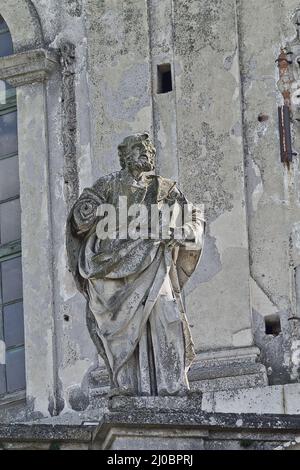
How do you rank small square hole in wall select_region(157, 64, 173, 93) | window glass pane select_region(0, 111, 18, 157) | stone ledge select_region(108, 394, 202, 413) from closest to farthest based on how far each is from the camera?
stone ledge select_region(108, 394, 202, 413)
small square hole in wall select_region(157, 64, 173, 93)
window glass pane select_region(0, 111, 18, 157)

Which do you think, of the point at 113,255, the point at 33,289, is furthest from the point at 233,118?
the point at 113,255

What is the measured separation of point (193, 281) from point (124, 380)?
468 centimetres

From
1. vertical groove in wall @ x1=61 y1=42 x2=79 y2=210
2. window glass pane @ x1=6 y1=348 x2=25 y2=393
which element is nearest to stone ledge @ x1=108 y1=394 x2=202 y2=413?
window glass pane @ x1=6 y1=348 x2=25 y2=393

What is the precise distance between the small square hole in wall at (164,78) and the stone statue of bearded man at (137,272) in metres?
4.92

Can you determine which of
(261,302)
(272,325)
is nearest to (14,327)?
(261,302)

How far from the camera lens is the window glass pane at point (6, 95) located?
37062 mm

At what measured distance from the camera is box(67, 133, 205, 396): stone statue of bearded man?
3052cm

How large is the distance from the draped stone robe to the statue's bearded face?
15 cm

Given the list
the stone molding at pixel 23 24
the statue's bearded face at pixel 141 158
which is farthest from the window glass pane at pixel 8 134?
the statue's bearded face at pixel 141 158

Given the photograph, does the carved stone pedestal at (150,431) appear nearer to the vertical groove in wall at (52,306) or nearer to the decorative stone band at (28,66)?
the vertical groove in wall at (52,306)

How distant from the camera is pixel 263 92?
35500 millimetres

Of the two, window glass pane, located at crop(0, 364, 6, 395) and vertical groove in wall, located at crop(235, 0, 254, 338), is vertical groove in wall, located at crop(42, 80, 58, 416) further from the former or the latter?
vertical groove in wall, located at crop(235, 0, 254, 338)

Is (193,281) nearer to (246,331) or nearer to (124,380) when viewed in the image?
(246,331)
